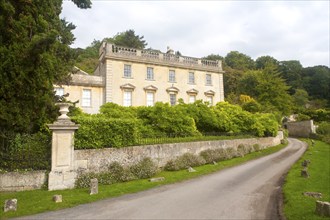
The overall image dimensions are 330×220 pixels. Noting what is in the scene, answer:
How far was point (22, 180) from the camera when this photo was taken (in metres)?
11.4

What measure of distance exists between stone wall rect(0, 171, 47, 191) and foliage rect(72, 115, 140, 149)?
2.20 m

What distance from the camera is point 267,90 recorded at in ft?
156

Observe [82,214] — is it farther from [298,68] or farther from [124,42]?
[298,68]

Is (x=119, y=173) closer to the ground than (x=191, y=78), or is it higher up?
closer to the ground

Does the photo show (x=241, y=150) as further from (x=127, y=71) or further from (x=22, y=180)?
(x=22, y=180)

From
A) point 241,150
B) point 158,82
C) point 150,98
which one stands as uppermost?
point 158,82

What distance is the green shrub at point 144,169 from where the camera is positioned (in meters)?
14.5

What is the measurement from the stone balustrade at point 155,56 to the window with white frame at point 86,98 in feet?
15.3

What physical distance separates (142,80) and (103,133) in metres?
17.4

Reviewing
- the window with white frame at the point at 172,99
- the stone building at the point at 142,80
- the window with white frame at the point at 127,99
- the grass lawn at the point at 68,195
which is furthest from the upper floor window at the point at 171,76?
the grass lawn at the point at 68,195

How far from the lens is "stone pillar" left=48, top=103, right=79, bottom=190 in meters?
11.8

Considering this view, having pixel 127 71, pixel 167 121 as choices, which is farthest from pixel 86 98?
pixel 167 121

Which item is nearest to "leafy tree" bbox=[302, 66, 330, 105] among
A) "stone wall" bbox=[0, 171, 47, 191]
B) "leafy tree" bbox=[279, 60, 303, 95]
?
"leafy tree" bbox=[279, 60, 303, 95]

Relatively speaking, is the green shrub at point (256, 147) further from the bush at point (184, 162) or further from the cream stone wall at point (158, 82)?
the cream stone wall at point (158, 82)
